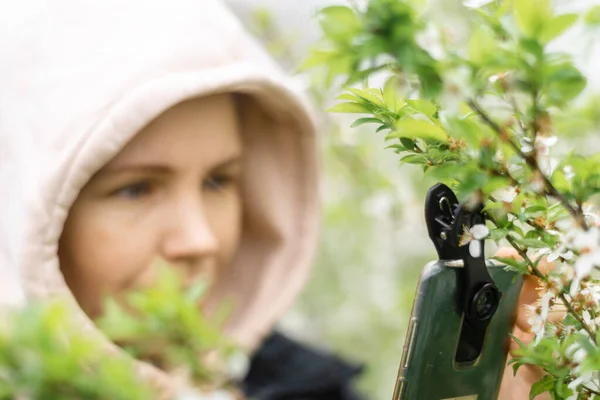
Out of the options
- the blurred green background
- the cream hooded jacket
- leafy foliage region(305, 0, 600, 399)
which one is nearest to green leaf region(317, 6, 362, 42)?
leafy foliage region(305, 0, 600, 399)

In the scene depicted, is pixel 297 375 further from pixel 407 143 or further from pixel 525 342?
pixel 407 143

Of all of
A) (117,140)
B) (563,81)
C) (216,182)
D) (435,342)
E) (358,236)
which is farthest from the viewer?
(358,236)

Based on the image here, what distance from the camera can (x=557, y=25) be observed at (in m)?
0.27

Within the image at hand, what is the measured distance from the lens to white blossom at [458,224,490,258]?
342 millimetres

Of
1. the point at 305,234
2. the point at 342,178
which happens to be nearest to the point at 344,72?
the point at 305,234

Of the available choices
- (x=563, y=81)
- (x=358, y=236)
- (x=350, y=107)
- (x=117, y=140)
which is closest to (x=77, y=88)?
(x=117, y=140)

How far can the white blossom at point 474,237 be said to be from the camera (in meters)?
0.34

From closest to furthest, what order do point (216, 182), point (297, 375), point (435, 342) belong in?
1. point (435, 342)
2. point (216, 182)
3. point (297, 375)

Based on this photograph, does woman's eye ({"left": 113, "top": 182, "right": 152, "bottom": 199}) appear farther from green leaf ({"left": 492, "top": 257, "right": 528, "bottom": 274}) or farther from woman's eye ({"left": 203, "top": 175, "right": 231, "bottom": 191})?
green leaf ({"left": 492, "top": 257, "right": 528, "bottom": 274})

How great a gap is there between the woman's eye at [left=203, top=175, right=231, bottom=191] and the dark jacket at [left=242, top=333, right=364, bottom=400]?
0.33 m

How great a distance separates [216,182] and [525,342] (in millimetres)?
507

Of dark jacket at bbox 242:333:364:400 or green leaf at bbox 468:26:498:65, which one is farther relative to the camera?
dark jacket at bbox 242:333:364:400

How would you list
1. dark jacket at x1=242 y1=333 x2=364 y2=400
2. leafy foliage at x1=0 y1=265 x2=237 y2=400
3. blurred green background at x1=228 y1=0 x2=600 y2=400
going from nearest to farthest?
leafy foliage at x1=0 y1=265 x2=237 y2=400 → dark jacket at x1=242 y1=333 x2=364 y2=400 → blurred green background at x1=228 y1=0 x2=600 y2=400

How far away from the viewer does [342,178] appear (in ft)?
4.62
